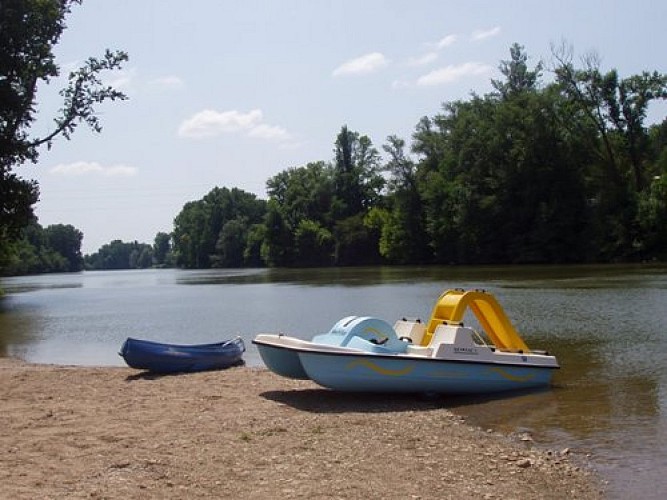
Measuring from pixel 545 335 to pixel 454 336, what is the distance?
9.58 m

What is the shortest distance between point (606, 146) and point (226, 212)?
10297 centimetres

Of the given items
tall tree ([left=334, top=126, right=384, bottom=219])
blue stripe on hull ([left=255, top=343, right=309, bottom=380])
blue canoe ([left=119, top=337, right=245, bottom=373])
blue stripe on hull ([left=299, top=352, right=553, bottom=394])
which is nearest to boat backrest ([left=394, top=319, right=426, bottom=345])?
blue stripe on hull ([left=299, top=352, right=553, bottom=394])

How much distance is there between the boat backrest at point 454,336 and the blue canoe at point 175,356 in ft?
20.1

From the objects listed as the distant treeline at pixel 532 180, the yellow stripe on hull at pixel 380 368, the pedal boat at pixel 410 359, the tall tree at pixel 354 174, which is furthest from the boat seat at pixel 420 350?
the tall tree at pixel 354 174

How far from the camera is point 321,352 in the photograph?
12078 millimetres

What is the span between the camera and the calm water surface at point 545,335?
10.1 metres

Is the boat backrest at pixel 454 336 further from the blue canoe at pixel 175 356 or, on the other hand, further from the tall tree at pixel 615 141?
the tall tree at pixel 615 141

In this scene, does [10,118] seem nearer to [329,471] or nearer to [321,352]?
[321,352]

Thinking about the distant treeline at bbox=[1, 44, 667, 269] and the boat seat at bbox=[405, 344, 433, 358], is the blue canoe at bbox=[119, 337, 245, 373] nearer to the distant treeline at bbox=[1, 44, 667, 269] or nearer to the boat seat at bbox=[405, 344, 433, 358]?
the boat seat at bbox=[405, 344, 433, 358]

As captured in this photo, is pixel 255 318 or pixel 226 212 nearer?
pixel 255 318

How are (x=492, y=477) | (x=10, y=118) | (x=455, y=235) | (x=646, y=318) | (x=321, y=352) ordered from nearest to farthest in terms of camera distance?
1. (x=492, y=477)
2. (x=321, y=352)
3. (x=646, y=318)
4. (x=10, y=118)
5. (x=455, y=235)

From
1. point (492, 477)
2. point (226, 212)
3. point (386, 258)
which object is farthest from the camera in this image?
point (226, 212)

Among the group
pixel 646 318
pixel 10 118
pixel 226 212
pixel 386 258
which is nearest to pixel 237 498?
pixel 646 318

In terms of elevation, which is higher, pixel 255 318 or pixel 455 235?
pixel 455 235
